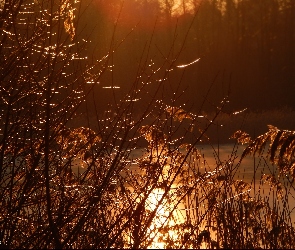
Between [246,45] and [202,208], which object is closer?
[202,208]

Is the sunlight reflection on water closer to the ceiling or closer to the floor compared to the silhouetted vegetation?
closer to the floor

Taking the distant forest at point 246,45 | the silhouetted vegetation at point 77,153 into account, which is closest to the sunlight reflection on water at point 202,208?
the silhouetted vegetation at point 77,153

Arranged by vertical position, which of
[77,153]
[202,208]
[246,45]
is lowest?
[202,208]

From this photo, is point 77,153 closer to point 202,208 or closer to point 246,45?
point 202,208

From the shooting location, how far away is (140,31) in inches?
1655

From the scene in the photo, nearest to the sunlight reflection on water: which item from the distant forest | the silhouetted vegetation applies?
the silhouetted vegetation

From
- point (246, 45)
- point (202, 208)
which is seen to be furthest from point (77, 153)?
point (246, 45)

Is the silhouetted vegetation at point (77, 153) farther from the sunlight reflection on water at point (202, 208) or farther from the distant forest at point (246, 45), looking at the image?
the distant forest at point (246, 45)

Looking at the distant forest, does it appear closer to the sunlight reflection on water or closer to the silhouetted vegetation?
the sunlight reflection on water

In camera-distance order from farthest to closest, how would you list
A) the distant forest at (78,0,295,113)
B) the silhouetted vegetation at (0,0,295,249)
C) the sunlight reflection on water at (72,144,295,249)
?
the distant forest at (78,0,295,113) < the sunlight reflection on water at (72,144,295,249) < the silhouetted vegetation at (0,0,295,249)

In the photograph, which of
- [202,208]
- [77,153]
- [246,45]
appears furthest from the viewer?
[246,45]

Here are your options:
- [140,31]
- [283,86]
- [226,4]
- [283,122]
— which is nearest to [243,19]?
[226,4]

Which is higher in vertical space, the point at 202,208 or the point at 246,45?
the point at 246,45

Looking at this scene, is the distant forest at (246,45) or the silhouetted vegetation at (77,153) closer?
the silhouetted vegetation at (77,153)
